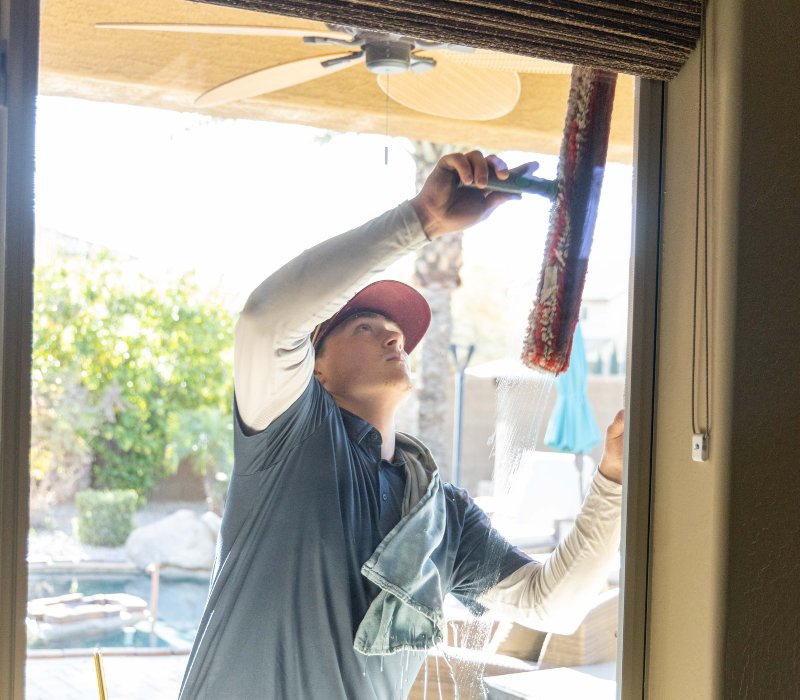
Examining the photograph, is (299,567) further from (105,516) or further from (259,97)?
(259,97)

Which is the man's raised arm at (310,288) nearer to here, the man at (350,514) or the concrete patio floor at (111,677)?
the man at (350,514)

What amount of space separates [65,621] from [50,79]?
0.78 metres

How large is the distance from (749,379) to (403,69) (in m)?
0.81

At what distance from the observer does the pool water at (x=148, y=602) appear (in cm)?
138

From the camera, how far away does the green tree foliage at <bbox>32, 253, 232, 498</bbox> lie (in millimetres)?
1403

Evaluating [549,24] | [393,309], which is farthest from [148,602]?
[549,24]

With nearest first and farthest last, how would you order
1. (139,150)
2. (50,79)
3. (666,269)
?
(50,79) < (139,150) < (666,269)

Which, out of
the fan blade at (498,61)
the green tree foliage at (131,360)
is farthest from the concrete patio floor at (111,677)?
the fan blade at (498,61)

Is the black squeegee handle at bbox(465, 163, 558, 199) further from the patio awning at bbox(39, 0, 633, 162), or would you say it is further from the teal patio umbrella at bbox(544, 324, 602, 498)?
the teal patio umbrella at bbox(544, 324, 602, 498)

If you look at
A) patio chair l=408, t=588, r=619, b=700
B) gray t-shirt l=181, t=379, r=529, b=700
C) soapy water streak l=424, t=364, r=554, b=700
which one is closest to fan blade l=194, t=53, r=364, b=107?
gray t-shirt l=181, t=379, r=529, b=700

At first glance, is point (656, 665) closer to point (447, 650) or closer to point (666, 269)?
point (447, 650)

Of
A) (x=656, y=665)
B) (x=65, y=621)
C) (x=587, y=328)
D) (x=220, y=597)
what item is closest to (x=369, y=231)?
(x=587, y=328)

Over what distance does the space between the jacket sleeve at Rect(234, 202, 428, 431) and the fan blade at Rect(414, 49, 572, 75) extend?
1.22 feet

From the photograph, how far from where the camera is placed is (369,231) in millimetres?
1538
